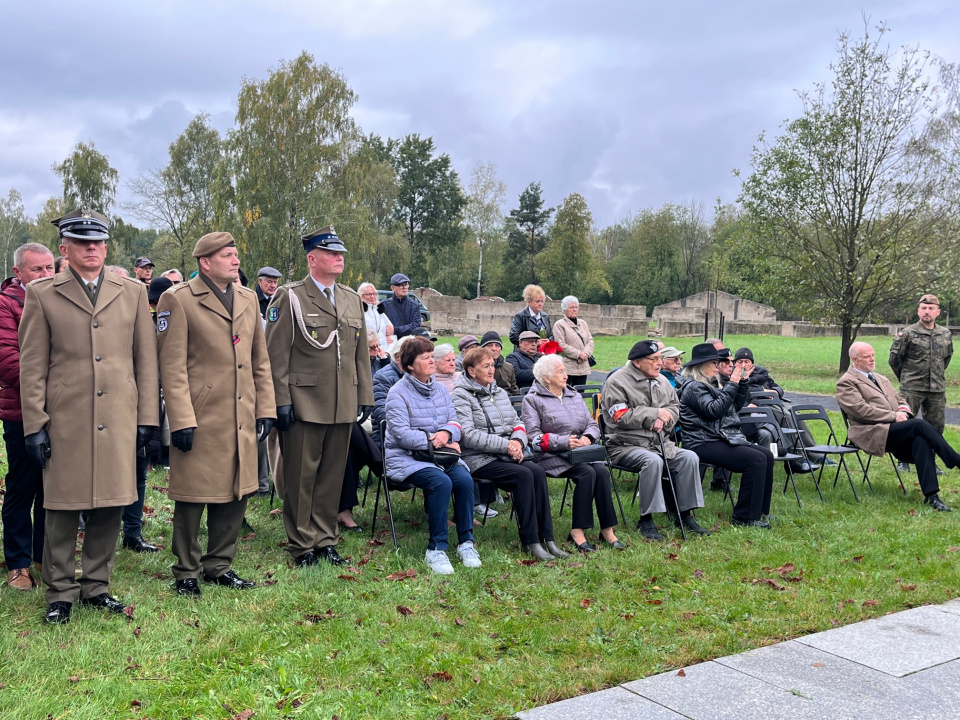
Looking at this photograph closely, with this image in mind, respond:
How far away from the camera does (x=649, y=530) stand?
279 inches

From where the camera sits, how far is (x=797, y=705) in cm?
388

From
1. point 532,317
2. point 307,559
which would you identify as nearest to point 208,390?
point 307,559

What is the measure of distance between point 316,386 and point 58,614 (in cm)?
206

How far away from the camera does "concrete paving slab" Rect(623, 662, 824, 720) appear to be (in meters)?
3.79

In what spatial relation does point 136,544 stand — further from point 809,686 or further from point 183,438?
point 809,686

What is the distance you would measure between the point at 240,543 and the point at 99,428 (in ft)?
6.38

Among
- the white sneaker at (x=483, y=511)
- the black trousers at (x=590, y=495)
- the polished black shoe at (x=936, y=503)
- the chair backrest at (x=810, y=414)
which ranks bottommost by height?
the white sneaker at (x=483, y=511)

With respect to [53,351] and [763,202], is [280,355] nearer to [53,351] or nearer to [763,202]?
[53,351]

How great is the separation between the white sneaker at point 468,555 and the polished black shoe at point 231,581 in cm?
145

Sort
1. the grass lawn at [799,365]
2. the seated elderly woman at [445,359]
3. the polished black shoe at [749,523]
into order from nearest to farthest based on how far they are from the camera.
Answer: the seated elderly woman at [445,359]
the polished black shoe at [749,523]
the grass lawn at [799,365]

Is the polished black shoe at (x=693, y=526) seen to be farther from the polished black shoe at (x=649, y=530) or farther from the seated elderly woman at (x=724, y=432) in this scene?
the seated elderly woman at (x=724, y=432)

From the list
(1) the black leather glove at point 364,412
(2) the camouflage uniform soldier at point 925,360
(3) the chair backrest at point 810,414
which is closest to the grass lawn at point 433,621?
(1) the black leather glove at point 364,412

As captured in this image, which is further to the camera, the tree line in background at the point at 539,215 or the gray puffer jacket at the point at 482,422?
the tree line in background at the point at 539,215

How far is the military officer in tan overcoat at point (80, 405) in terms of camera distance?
467 cm
